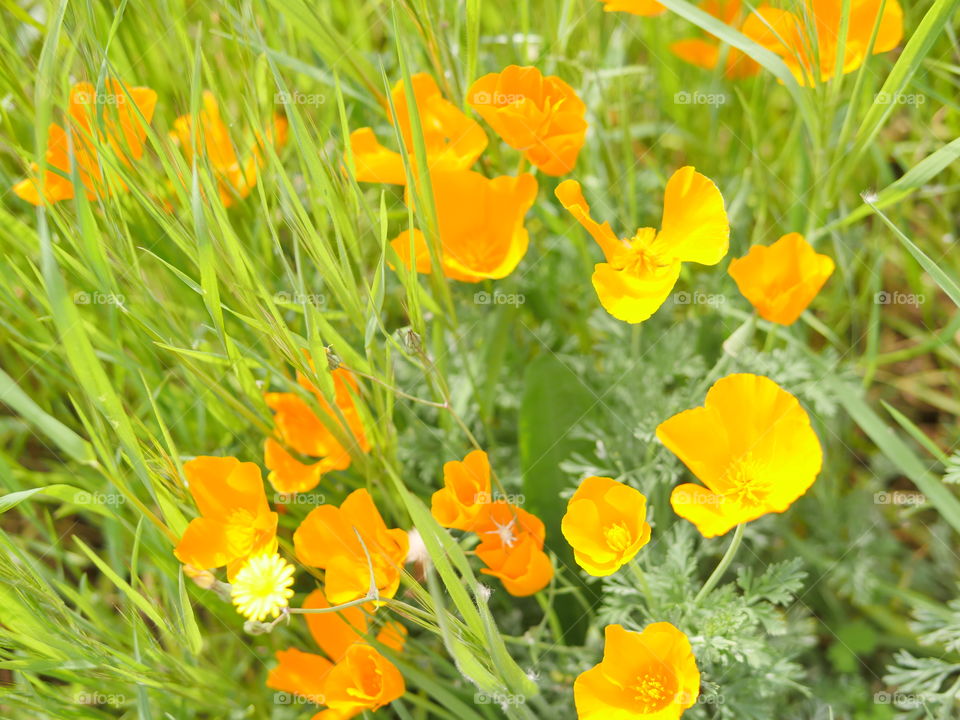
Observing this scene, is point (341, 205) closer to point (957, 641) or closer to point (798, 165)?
point (798, 165)

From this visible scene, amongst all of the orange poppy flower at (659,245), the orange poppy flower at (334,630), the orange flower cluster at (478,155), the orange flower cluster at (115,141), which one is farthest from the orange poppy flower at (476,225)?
the orange poppy flower at (334,630)

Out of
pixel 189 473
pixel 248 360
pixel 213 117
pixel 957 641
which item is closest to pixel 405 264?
pixel 248 360

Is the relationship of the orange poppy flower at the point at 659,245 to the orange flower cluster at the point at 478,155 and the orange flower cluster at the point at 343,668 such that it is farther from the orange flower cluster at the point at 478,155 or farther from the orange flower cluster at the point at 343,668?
the orange flower cluster at the point at 343,668

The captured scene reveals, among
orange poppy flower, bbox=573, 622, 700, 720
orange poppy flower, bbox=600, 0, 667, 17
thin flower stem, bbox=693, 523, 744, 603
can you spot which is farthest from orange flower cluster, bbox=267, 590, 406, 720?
orange poppy flower, bbox=600, 0, 667, 17

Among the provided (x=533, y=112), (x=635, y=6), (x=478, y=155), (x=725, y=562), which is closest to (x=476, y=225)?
(x=478, y=155)

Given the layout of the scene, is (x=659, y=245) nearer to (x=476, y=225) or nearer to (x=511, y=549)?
(x=476, y=225)

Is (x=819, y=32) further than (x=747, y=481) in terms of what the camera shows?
Yes

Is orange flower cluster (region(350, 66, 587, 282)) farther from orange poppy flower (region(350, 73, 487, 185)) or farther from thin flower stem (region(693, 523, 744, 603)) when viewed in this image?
thin flower stem (region(693, 523, 744, 603))
